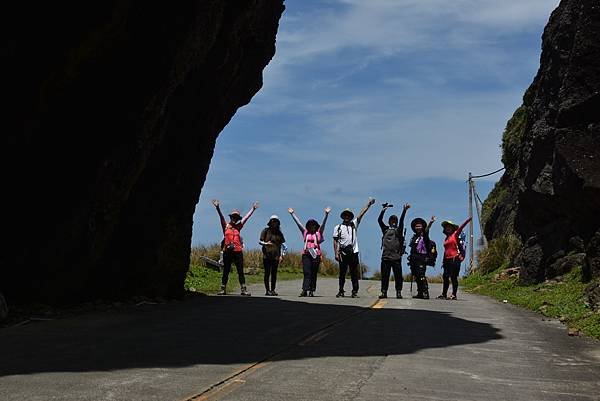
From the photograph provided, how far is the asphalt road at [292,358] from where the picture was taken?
668cm

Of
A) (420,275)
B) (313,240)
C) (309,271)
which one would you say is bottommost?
(309,271)

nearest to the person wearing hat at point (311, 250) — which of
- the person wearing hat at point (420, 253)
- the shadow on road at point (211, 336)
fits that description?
the person wearing hat at point (420, 253)

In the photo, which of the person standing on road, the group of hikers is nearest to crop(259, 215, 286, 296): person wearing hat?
the group of hikers

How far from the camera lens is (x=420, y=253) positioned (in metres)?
20.2

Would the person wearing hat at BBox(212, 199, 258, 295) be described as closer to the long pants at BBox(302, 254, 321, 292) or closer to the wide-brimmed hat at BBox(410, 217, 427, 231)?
the long pants at BBox(302, 254, 321, 292)

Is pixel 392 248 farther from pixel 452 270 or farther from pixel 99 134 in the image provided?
pixel 99 134

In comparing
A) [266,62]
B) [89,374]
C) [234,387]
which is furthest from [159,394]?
[266,62]

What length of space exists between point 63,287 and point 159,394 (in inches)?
302

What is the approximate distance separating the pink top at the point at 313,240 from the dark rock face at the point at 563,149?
5.96 metres

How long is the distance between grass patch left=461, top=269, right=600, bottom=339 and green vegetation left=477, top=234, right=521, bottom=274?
442cm

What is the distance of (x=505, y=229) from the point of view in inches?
1377

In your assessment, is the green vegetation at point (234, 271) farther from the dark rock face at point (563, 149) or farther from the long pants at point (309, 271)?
the dark rock face at point (563, 149)

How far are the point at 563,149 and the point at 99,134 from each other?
1103cm

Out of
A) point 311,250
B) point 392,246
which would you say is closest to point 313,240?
point 311,250
